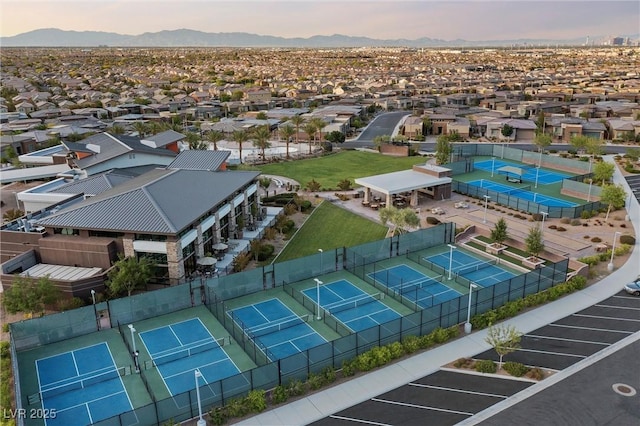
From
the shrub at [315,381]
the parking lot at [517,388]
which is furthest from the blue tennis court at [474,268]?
the shrub at [315,381]

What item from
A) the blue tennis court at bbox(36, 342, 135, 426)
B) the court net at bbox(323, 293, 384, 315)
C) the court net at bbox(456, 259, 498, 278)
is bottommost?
the blue tennis court at bbox(36, 342, 135, 426)

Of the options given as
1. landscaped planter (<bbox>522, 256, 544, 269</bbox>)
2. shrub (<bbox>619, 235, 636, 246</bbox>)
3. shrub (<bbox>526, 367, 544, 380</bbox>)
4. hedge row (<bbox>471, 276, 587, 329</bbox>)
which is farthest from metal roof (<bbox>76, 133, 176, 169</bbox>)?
shrub (<bbox>619, 235, 636, 246</bbox>)

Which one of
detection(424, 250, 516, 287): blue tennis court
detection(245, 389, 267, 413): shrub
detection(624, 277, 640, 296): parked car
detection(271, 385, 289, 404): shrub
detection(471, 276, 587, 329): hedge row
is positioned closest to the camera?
detection(245, 389, 267, 413): shrub

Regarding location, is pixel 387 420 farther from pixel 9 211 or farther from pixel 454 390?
pixel 9 211

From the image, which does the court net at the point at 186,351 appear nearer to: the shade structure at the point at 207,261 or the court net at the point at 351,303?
the court net at the point at 351,303

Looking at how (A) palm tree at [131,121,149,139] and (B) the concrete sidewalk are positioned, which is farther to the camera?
(A) palm tree at [131,121,149,139]

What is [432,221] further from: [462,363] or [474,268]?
[462,363]

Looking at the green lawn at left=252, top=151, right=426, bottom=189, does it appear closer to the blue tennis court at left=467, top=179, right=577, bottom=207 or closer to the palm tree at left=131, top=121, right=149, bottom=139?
the blue tennis court at left=467, top=179, right=577, bottom=207
